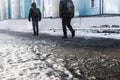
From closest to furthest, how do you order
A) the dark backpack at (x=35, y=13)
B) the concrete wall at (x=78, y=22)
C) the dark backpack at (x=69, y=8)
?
the dark backpack at (x=69, y=8) → the dark backpack at (x=35, y=13) → the concrete wall at (x=78, y=22)

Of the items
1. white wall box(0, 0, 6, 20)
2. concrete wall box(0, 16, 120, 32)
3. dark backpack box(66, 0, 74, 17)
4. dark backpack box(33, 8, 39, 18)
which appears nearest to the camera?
dark backpack box(66, 0, 74, 17)

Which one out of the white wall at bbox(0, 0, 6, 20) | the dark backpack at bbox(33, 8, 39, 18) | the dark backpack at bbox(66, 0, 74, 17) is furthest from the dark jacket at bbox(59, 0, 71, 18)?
the white wall at bbox(0, 0, 6, 20)

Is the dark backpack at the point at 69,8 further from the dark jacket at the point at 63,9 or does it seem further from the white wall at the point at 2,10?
the white wall at the point at 2,10

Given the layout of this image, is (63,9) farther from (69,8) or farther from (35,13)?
(35,13)

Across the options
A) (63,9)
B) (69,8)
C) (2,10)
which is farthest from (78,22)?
(2,10)

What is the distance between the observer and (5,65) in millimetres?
5391

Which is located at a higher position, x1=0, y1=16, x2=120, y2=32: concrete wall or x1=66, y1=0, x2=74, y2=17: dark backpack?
x1=66, y1=0, x2=74, y2=17: dark backpack

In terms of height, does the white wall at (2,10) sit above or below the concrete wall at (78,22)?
above

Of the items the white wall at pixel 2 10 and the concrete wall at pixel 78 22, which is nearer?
the concrete wall at pixel 78 22

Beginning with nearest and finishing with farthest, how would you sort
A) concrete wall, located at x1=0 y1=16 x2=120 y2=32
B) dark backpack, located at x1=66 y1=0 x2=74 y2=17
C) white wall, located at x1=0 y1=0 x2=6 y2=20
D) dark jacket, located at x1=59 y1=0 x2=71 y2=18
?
dark jacket, located at x1=59 y1=0 x2=71 y2=18 < dark backpack, located at x1=66 y1=0 x2=74 y2=17 < concrete wall, located at x1=0 y1=16 x2=120 y2=32 < white wall, located at x1=0 y1=0 x2=6 y2=20

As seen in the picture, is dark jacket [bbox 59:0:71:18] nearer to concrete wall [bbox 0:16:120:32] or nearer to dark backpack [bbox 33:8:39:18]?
dark backpack [bbox 33:8:39:18]

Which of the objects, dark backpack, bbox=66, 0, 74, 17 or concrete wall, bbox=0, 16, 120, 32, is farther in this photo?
concrete wall, bbox=0, 16, 120, 32

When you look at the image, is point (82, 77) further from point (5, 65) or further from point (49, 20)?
point (49, 20)

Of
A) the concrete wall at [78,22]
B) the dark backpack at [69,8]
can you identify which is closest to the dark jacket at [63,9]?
the dark backpack at [69,8]
